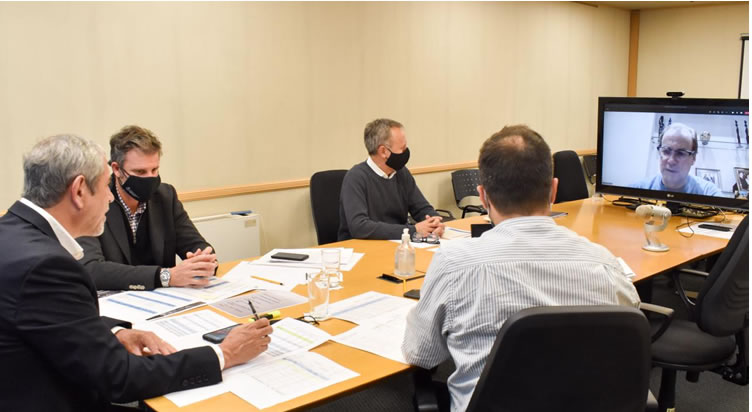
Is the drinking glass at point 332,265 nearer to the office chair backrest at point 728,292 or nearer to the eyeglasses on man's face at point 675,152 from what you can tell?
the office chair backrest at point 728,292

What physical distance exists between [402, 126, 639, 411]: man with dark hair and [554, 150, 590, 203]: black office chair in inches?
129

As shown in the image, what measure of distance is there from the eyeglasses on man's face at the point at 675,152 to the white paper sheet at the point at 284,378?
2872mm

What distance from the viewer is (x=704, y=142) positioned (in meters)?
3.77

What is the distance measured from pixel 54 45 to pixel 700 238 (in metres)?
3.60

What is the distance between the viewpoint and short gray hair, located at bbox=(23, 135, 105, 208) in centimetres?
165

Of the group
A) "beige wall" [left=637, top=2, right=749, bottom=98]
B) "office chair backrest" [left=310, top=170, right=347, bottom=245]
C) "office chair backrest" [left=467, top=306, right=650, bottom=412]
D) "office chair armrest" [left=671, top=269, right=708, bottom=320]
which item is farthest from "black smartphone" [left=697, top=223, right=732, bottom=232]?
"beige wall" [left=637, top=2, right=749, bottom=98]

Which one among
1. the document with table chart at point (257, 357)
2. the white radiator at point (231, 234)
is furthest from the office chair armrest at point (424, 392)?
the white radiator at point (231, 234)

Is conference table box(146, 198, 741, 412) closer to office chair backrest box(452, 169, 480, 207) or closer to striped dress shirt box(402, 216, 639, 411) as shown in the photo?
striped dress shirt box(402, 216, 639, 411)

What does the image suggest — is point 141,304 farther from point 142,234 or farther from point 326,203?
point 326,203

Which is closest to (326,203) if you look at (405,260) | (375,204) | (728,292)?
(375,204)

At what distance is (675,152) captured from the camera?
3898mm

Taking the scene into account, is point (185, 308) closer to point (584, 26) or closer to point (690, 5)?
point (584, 26)

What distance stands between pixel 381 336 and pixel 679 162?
2661mm

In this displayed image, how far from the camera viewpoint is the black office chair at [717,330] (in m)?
2.35
